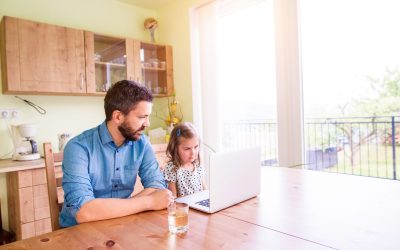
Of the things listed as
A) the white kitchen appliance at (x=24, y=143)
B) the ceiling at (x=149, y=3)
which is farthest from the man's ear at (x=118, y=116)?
the ceiling at (x=149, y=3)

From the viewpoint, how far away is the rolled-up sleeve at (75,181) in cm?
106

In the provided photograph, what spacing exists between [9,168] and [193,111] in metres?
1.84

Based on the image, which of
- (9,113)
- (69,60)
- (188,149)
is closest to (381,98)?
(188,149)

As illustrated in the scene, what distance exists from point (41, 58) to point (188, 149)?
66.0 inches

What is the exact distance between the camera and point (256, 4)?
2.76m

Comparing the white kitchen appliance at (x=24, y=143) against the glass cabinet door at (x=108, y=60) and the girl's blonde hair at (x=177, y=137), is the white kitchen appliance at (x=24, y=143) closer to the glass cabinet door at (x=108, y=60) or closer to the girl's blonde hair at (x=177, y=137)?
the glass cabinet door at (x=108, y=60)

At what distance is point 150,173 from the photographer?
137 centimetres

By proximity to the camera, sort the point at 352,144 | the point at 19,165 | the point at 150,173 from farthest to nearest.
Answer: the point at 352,144 < the point at 19,165 < the point at 150,173

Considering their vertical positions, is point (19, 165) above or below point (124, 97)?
below

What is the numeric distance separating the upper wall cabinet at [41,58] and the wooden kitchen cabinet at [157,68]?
0.74 metres

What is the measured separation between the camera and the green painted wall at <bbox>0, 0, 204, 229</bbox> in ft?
8.45

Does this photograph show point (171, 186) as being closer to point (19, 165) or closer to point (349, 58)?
point (19, 165)

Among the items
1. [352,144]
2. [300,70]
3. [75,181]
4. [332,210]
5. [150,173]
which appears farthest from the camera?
[352,144]

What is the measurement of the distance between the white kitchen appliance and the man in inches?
52.9
